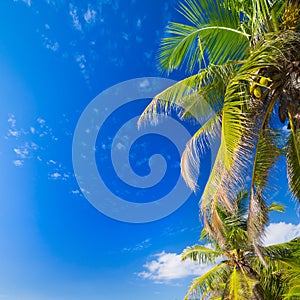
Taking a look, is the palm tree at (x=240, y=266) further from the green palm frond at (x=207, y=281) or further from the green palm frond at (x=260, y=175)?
the green palm frond at (x=260, y=175)

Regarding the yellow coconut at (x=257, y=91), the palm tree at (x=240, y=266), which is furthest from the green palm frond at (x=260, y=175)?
A: the palm tree at (x=240, y=266)

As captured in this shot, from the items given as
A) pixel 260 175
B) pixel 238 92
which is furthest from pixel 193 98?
pixel 260 175

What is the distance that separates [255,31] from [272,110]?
1458 millimetres

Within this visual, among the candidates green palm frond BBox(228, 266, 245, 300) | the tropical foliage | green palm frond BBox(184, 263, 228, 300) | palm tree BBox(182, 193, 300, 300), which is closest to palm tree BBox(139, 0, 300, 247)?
the tropical foliage

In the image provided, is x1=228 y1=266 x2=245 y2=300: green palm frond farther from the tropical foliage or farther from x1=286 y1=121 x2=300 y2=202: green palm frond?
x1=286 y1=121 x2=300 y2=202: green palm frond

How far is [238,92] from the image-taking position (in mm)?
4965

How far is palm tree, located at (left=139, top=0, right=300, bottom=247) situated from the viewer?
15.2 ft

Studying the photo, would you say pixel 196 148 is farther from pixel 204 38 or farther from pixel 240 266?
pixel 240 266

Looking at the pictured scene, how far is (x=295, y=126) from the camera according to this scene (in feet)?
17.1

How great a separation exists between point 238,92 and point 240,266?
6700 mm

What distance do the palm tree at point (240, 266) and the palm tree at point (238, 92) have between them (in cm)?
284

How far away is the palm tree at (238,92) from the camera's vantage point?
A: 4.62m

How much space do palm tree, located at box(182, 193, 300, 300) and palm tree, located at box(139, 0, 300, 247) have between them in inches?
112

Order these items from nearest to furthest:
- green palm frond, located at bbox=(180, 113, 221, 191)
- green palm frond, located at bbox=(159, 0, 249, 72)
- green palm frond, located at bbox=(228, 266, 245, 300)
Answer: green palm frond, located at bbox=(159, 0, 249, 72) → green palm frond, located at bbox=(180, 113, 221, 191) → green palm frond, located at bbox=(228, 266, 245, 300)
